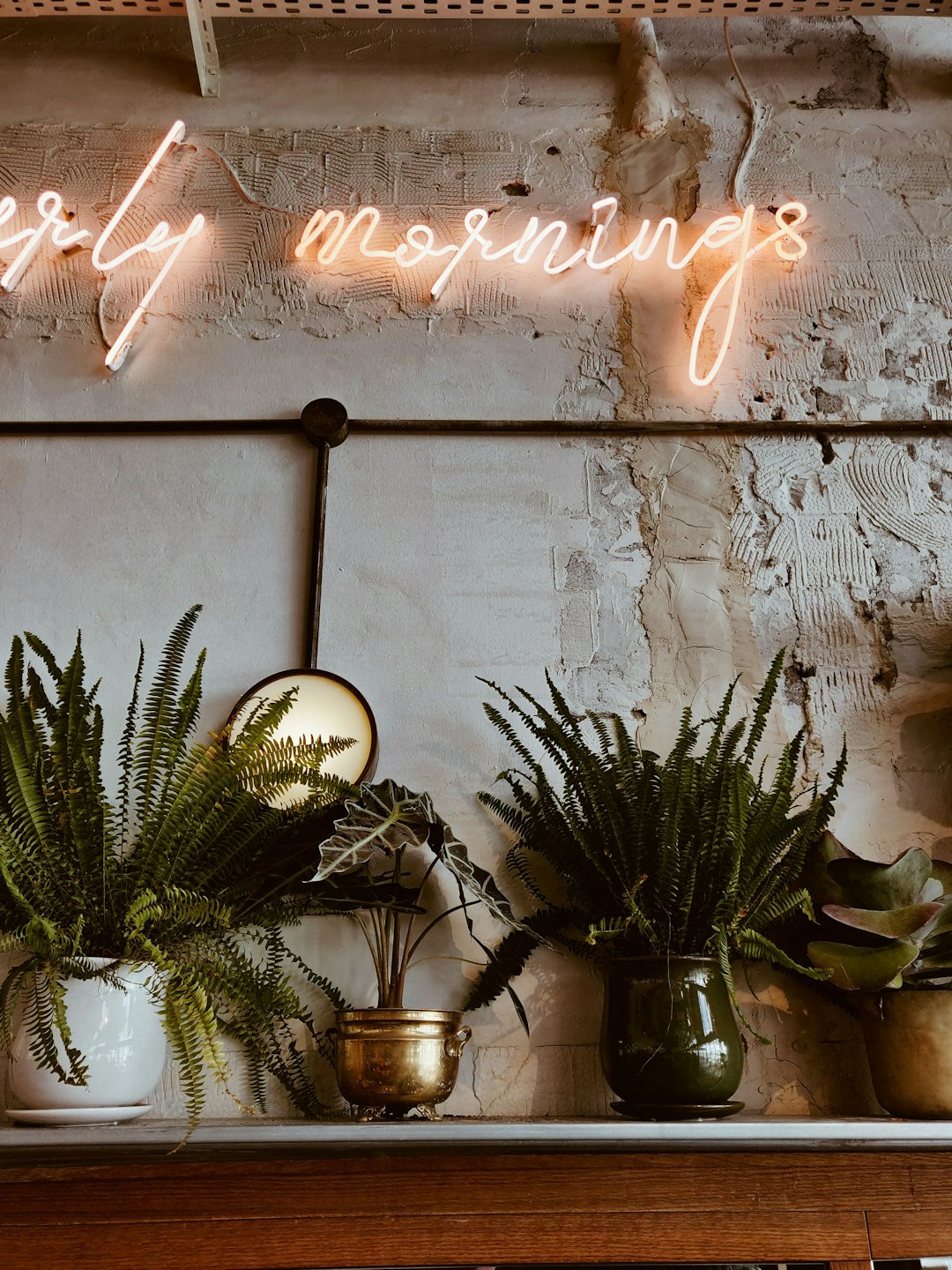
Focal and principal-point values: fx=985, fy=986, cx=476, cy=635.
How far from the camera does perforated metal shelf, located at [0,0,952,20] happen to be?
2467 millimetres

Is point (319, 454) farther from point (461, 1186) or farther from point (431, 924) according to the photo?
point (461, 1186)

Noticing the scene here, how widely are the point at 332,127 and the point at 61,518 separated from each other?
1.22 metres

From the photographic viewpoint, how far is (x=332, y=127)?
250 cm

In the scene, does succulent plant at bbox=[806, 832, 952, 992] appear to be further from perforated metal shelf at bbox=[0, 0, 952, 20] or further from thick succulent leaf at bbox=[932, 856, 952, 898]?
perforated metal shelf at bbox=[0, 0, 952, 20]

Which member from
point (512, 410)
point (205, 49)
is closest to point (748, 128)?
point (512, 410)

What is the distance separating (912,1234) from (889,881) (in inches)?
19.0

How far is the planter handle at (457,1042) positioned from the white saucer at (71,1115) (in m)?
0.48

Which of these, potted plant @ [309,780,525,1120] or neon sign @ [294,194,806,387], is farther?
neon sign @ [294,194,806,387]

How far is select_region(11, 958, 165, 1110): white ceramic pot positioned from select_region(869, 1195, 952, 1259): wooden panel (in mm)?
1047

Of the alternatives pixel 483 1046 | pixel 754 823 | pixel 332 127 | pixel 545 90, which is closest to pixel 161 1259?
pixel 483 1046

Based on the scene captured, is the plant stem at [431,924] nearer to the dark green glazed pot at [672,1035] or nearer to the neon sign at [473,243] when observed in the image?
the dark green glazed pot at [672,1035]

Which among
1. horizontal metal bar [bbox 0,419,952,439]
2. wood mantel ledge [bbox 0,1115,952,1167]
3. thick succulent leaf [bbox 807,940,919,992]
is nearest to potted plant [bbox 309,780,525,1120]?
wood mantel ledge [bbox 0,1115,952,1167]

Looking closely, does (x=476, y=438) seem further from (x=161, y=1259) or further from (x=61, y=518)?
(x=161, y=1259)

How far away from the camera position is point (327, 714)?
1889 millimetres
